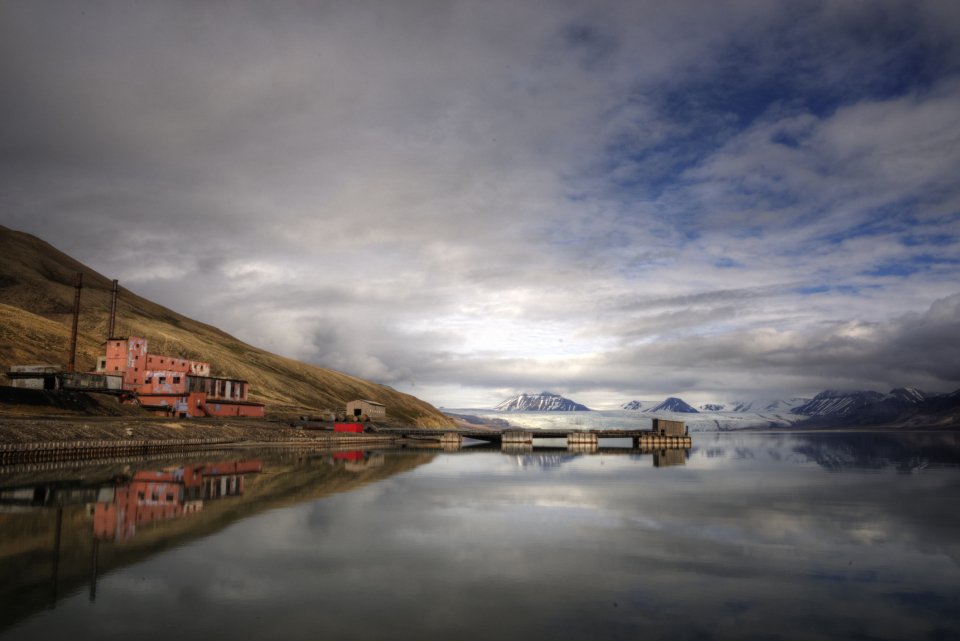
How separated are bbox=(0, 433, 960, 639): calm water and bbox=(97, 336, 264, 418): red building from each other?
274 ft

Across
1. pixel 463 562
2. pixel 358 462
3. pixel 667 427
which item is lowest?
pixel 463 562

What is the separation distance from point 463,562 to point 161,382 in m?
132

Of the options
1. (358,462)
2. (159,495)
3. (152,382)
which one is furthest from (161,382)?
(159,495)

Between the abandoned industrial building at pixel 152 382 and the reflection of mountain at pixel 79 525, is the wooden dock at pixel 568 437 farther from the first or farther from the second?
the reflection of mountain at pixel 79 525

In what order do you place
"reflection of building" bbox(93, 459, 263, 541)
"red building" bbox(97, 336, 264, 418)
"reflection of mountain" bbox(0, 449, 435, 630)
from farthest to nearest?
"red building" bbox(97, 336, 264, 418) → "reflection of building" bbox(93, 459, 263, 541) → "reflection of mountain" bbox(0, 449, 435, 630)

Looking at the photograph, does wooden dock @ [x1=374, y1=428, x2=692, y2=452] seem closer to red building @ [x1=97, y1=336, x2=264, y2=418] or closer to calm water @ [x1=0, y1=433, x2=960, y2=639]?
Result: red building @ [x1=97, y1=336, x2=264, y2=418]

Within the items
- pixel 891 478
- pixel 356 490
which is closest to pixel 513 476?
pixel 356 490

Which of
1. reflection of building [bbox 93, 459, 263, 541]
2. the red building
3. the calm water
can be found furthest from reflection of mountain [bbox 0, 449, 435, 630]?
the red building

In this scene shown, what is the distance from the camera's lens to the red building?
139m

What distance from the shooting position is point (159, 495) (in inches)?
1997

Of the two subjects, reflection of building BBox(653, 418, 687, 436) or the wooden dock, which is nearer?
the wooden dock

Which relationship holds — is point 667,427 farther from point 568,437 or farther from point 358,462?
point 358,462

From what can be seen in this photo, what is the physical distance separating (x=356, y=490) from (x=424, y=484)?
32.2 ft

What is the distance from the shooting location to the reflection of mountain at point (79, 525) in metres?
25.6
